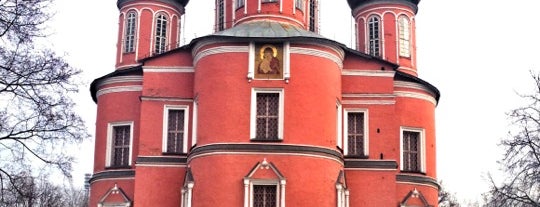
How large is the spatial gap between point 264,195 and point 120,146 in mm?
8222

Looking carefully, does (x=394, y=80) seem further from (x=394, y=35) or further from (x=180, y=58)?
(x=180, y=58)

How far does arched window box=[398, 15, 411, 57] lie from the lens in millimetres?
38406

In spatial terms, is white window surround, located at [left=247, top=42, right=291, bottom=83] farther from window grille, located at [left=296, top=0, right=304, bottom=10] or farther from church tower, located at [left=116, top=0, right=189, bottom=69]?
church tower, located at [left=116, top=0, right=189, bottom=69]

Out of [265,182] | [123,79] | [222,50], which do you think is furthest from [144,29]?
[265,182]

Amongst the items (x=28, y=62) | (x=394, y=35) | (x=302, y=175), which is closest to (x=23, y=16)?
(x=28, y=62)

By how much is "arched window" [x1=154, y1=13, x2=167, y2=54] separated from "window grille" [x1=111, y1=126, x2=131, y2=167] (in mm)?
5705

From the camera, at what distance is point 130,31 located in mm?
37844

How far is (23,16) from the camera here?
52.2ft

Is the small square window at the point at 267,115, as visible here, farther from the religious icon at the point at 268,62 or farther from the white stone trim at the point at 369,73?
the white stone trim at the point at 369,73

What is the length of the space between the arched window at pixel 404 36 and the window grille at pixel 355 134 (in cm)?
744

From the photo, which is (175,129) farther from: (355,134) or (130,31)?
(130,31)

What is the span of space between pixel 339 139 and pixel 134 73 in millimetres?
9483

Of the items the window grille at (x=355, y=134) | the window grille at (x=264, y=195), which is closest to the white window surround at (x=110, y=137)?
the window grille at (x=264, y=195)

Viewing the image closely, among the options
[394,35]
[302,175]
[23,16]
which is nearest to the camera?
[23,16]
